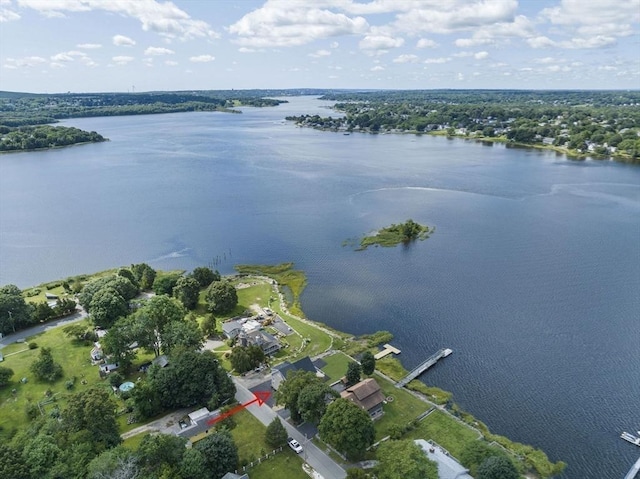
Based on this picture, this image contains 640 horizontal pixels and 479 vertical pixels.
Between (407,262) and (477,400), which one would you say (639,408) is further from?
(407,262)

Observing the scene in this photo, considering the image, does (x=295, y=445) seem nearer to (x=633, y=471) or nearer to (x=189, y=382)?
(x=189, y=382)

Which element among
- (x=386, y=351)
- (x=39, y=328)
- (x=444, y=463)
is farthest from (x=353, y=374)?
(x=39, y=328)

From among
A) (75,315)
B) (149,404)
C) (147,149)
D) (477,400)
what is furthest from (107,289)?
(147,149)

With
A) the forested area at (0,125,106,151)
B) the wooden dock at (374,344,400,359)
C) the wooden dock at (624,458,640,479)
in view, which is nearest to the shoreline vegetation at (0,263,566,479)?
the wooden dock at (374,344,400,359)

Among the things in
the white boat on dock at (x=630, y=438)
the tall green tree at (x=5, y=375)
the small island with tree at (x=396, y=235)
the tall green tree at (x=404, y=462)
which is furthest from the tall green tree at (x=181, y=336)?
the white boat on dock at (x=630, y=438)

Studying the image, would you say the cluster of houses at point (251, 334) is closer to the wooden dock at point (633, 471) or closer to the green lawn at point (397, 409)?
the green lawn at point (397, 409)

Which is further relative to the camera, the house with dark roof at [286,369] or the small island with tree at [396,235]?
the small island with tree at [396,235]
